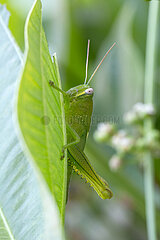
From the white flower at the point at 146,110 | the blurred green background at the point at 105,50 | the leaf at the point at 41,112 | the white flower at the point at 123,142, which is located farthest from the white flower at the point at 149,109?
the leaf at the point at 41,112

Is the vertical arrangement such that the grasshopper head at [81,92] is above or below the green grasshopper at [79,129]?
above

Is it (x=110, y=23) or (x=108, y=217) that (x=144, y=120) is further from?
(x=108, y=217)

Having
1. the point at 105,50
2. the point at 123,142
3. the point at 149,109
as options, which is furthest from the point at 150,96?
the point at 105,50

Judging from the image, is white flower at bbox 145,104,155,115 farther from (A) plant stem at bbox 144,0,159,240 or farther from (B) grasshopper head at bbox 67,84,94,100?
(B) grasshopper head at bbox 67,84,94,100

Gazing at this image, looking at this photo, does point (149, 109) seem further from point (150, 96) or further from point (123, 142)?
point (123, 142)

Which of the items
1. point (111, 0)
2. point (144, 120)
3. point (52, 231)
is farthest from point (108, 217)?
point (52, 231)

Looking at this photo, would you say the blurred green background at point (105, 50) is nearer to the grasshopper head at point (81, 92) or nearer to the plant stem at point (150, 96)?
the plant stem at point (150, 96)
